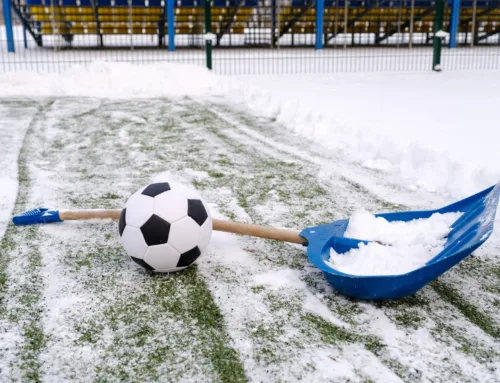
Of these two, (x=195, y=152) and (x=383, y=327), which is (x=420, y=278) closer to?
(x=383, y=327)

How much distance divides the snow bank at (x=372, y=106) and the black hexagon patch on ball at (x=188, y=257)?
6.85 ft

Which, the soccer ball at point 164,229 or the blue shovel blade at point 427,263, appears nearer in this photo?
the blue shovel blade at point 427,263

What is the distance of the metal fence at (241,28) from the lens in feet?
54.3

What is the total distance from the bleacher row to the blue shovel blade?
15524 millimetres

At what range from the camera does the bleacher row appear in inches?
720

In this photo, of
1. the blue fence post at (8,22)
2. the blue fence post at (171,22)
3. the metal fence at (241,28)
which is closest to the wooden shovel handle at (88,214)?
the metal fence at (241,28)

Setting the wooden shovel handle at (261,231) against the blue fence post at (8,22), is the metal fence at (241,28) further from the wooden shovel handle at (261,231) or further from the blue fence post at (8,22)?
the wooden shovel handle at (261,231)

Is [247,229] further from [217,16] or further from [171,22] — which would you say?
[217,16]

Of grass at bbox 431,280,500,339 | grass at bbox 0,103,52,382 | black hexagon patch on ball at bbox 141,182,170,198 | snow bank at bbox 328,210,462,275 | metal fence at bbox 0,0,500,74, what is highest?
metal fence at bbox 0,0,500,74

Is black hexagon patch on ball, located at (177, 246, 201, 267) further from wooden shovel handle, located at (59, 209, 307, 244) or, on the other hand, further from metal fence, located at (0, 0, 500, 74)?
metal fence, located at (0, 0, 500, 74)

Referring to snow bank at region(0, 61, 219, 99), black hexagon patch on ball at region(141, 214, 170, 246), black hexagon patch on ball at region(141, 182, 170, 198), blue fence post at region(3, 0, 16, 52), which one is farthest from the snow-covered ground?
blue fence post at region(3, 0, 16, 52)

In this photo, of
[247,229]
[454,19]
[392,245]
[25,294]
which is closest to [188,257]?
[247,229]

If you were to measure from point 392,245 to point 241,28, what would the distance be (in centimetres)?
1839

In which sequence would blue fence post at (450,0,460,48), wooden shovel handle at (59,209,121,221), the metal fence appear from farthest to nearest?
1. blue fence post at (450,0,460,48)
2. the metal fence
3. wooden shovel handle at (59,209,121,221)
